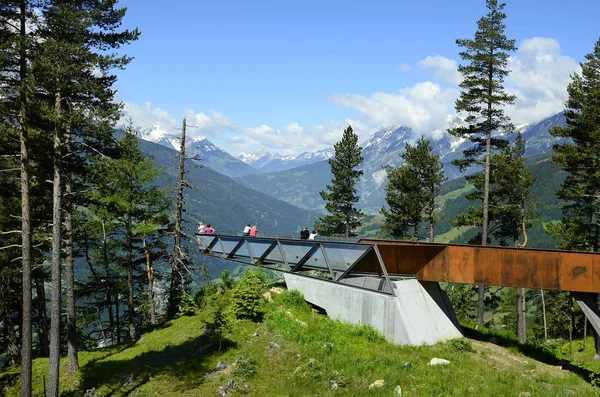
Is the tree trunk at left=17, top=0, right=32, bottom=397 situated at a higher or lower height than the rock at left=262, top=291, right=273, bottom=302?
higher

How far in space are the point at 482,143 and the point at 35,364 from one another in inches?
1087

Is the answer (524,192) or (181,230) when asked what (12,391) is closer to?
(181,230)

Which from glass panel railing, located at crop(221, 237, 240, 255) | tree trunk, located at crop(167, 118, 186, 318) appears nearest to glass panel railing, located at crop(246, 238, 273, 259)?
glass panel railing, located at crop(221, 237, 240, 255)

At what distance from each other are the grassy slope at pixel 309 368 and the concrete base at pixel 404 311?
0.49 metres

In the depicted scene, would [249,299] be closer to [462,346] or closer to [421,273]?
[421,273]

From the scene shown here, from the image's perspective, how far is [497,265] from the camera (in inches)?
667

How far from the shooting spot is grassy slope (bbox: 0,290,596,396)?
1372 cm

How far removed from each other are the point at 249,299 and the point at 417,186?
76.7ft

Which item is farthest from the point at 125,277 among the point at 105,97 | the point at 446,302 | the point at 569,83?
the point at 569,83

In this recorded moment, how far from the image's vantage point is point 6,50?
46.4 feet

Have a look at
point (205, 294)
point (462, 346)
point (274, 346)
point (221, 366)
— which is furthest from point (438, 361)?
point (205, 294)

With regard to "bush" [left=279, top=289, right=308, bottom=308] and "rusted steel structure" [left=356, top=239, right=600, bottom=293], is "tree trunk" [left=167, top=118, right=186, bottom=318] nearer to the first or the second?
"bush" [left=279, top=289, right=308, bottom=308]

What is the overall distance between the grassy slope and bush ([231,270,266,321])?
52cm

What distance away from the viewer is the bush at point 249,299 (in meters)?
20.6
